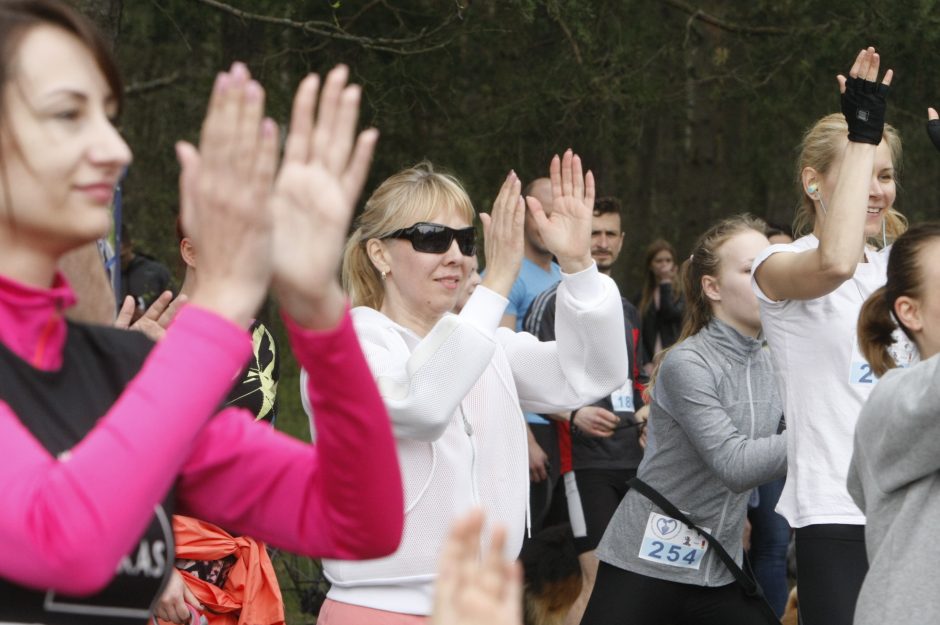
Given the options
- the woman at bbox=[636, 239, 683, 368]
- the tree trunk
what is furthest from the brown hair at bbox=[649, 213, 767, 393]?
the woman at bbox=[636, 239, 683, 368]

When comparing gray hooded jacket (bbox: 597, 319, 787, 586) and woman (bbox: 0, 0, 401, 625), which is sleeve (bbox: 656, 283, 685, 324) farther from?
woman (bbox: 0, 0, 401, 625)

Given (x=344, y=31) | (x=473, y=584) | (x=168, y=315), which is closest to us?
(x=473, y=584)

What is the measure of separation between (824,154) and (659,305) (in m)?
4.66

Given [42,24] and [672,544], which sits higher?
[42,24]

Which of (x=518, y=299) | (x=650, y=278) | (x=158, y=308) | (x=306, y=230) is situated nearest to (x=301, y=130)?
(x=306, y=230)

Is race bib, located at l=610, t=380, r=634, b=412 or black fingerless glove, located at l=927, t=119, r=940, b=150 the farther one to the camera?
race bib, located at l=610, t=380, r=634, b=412

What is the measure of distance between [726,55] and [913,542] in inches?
238

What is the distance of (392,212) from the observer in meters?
4.00

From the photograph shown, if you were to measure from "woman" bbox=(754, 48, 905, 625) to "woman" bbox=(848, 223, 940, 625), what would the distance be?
71 centimetres

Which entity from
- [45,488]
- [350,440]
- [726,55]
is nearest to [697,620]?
[350,440]

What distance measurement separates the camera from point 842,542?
13.2 ft

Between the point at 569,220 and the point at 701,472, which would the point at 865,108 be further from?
the point at 701,472

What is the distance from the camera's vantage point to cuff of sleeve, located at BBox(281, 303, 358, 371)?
172 cm

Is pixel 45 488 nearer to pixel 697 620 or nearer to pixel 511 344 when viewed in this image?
pixel 511 344
